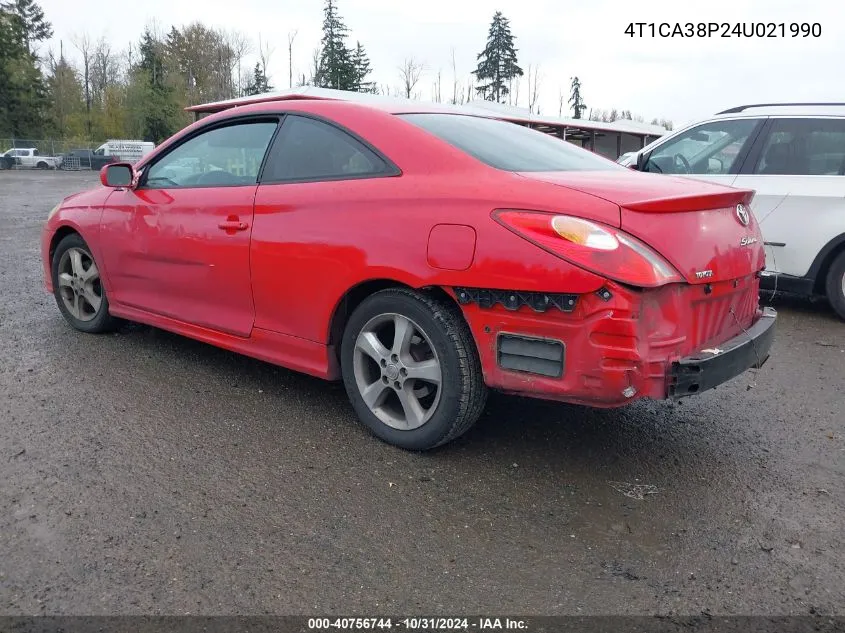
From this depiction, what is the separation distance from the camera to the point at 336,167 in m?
3.49

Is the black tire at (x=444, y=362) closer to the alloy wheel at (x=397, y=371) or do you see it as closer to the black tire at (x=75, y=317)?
the alloy wheel at (x=397, y=371)

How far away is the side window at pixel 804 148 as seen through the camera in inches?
240

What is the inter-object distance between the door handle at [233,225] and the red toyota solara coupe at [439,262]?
16 mm

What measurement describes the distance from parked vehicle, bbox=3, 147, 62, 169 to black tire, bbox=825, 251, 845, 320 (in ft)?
167

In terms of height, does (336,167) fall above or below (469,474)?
above

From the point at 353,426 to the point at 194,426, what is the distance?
777mm

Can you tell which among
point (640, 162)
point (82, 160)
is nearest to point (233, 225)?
point (640, 162)

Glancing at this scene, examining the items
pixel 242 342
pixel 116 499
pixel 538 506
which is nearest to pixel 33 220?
pixel 242 342

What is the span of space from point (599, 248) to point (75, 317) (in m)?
4.01

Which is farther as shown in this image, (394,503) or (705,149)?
(705,149)

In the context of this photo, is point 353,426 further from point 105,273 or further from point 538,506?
point 105,273

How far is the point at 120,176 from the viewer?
4465mm

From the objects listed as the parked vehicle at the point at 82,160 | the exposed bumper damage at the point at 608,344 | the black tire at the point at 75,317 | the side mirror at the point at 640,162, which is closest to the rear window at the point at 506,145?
the exposed bumper damage at the point at 608,344

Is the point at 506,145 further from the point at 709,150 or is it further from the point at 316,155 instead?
the point at 709,150
